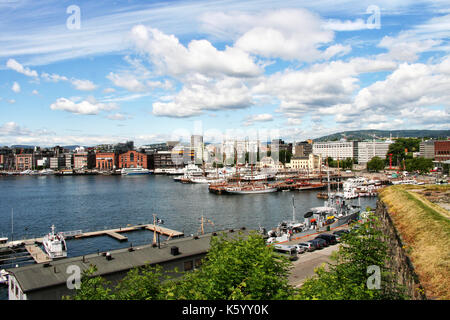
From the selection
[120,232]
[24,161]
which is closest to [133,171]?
[24,161]

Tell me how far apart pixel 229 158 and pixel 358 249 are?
131302 millimetres

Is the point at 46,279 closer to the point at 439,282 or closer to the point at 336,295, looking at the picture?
the point at 336,295

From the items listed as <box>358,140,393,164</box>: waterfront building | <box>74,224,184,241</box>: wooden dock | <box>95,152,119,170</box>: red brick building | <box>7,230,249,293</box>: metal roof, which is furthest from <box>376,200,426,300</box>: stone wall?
<box>358,140,393,164</box>: waterfront building

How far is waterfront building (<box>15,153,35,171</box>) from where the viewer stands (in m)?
133

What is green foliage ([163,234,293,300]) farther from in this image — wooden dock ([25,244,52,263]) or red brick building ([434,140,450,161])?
red brick building ([434,140,450,161])

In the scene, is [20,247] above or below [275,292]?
below

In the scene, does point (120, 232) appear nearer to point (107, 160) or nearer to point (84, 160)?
point (107, 160)

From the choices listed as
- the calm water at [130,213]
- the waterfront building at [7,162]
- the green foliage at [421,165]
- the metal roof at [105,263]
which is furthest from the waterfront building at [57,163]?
the metal roof at [105,263]

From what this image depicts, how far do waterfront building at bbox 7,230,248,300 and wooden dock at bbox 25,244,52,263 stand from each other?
9996 mm

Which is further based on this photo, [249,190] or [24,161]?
[24,161]

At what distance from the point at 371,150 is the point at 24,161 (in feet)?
460

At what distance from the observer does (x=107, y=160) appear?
122 metres
